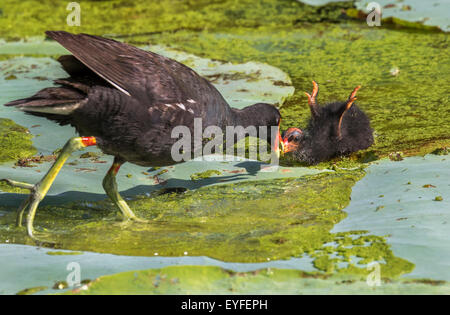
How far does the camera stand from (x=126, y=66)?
3.53 metres

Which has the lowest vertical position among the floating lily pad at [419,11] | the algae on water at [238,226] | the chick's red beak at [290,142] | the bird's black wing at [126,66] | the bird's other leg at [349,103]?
the algae on water at [238,226]

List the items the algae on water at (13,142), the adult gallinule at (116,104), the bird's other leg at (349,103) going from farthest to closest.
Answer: the bird's other leg at (349,103) < the algae on water at (13,142) < the adult gallinule at (116,104)

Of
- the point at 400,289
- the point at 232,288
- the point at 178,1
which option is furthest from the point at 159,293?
the point at 178,1

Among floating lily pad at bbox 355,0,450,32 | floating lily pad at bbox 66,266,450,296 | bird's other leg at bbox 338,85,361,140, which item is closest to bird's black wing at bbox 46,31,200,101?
floating lily pad at bbox 66,266,450,296

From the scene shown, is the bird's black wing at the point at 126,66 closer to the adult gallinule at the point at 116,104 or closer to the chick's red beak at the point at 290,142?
the adult gallinule at the point at 116,104

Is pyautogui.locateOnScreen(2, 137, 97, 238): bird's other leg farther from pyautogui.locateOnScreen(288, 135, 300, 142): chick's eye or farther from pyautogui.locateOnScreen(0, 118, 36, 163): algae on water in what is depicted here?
pyautogui.locateOnScreen(288, 135, 300, 142): chick's eye

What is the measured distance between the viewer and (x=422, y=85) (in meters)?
5.46

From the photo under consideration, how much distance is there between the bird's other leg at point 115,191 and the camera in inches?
134

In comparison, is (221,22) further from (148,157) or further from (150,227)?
(150,227)

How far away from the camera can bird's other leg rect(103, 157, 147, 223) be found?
3.39m

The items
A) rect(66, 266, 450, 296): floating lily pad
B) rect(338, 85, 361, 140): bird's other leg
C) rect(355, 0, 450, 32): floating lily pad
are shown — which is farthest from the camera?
rect(355, 0, 450, 32): floating lily pad

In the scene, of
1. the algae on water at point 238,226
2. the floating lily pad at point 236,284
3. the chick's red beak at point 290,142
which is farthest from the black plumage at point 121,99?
the floating lily pad at point 236,284

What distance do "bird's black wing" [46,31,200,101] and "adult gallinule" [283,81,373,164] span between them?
4.27 feet

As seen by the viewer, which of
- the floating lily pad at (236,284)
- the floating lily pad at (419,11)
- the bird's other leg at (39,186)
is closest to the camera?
the floating lily pad at (236,284)
